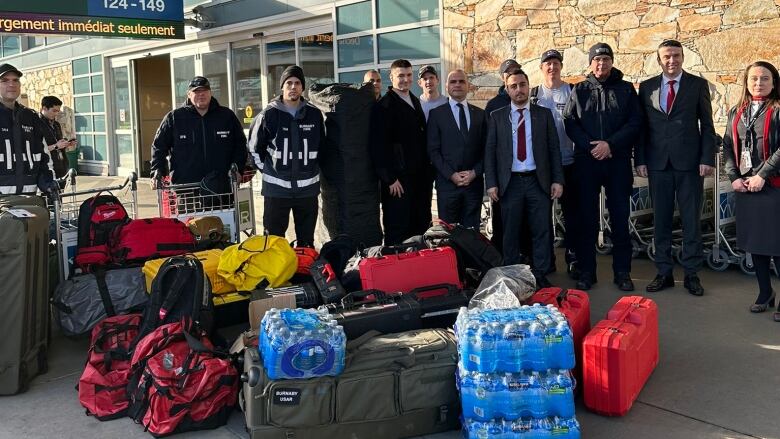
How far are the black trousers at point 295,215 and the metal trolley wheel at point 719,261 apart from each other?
375 cm

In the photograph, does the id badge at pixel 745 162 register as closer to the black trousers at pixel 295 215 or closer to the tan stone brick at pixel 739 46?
the tan stone brick at pixel 739 46

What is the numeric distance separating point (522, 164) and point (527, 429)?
3180 millimetres

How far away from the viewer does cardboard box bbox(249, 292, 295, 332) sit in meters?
4.97

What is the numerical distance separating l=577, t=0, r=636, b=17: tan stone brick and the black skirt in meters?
3.37

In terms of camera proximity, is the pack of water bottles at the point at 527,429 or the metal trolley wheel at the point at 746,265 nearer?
the pack of water bottles at the point at 527,429

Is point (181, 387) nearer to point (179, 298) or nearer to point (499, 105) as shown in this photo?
point (179, 298)

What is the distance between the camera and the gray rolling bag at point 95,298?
5785mm

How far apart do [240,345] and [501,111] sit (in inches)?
124

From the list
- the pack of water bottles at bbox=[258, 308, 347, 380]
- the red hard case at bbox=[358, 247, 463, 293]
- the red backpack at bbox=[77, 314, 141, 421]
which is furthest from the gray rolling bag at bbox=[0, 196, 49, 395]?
the red hard case at bbox=[358, 247, 463, 293]

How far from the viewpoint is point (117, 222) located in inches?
254

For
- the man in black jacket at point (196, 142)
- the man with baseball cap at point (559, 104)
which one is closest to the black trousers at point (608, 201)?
the man with baseball cap at point (559, 104)

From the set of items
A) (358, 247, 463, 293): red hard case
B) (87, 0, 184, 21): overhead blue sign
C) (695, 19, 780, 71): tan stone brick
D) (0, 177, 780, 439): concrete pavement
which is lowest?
(0, 177, 780, 439): concrete pavement

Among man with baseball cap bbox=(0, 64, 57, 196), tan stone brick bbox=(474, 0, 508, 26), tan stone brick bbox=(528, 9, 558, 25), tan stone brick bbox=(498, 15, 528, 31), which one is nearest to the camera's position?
man with baseball cap bbox=(0, 64, 57, 196)

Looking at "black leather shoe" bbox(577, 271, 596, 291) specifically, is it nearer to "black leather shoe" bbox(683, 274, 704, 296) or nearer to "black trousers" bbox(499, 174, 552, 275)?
"black trousers" bbox(499, 174, 552, 275)
